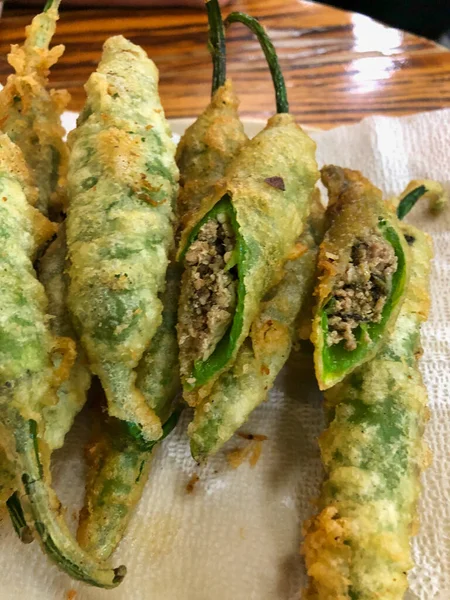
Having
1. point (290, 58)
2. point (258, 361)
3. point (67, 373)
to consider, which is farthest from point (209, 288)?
point (290, 58)

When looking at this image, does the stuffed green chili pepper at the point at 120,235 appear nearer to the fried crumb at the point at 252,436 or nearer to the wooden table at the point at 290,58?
the fried crumb at the point at 252,436

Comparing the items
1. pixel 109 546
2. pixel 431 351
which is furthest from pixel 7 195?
pixel 431 351

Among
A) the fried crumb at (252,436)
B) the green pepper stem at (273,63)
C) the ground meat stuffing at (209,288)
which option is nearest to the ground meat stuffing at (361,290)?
the ground meat stuffing at (209,288)

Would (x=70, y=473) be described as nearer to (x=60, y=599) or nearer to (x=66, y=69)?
(x=60, y=599)

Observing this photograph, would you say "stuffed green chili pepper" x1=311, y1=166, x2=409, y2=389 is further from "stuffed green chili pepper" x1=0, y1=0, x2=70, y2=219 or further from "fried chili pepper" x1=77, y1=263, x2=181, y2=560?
"stuffed green chili pepper" x1=0, y1=0, x2=70, y2=219

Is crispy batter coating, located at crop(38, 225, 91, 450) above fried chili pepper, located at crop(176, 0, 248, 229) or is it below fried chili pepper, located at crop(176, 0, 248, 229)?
below

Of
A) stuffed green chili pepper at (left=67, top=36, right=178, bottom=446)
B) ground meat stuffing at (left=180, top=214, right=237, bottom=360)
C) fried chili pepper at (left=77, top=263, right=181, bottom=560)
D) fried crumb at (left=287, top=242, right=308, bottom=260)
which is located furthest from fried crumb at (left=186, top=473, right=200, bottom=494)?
fried crumb at (left=287, top=242, right=308, bottom=260)
